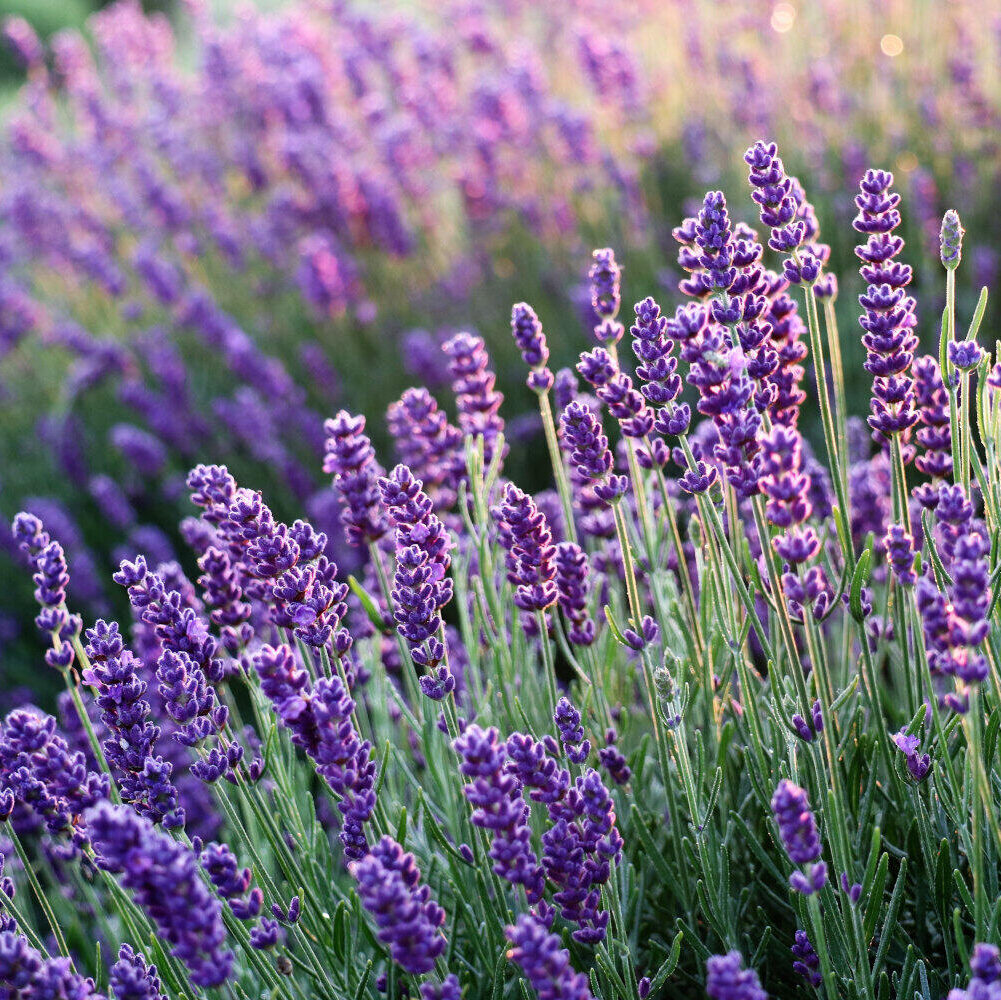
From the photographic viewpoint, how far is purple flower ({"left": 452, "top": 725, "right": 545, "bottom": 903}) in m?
1.31

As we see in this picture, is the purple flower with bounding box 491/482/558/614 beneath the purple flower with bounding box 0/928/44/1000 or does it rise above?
above

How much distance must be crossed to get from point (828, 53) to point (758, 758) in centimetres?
632

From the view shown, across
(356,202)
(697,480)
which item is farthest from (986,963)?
(356,202)

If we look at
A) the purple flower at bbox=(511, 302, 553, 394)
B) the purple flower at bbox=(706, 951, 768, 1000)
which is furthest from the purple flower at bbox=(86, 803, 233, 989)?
the purple flower at bbox=(511, 302, 553, 394)

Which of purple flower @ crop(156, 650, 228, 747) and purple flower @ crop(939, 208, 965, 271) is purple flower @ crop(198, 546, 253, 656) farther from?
purple flower @ crop(939, 208, 965, 271)

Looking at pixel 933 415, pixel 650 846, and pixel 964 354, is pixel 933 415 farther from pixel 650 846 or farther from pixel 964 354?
pixel 650 846

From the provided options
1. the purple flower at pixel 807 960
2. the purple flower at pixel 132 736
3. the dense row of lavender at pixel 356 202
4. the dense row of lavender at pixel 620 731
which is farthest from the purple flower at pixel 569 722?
the dense row of lavender at pixel 356 202

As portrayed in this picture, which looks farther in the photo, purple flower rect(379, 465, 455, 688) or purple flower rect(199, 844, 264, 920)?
purple flower rect(379, 465, 455, 688)

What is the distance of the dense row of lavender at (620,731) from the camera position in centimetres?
136

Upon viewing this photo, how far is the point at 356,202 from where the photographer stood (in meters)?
Result: 6.14

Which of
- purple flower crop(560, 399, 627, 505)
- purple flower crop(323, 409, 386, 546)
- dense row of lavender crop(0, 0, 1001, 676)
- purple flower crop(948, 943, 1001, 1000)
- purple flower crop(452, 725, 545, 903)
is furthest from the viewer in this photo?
dense row of lavender crop(0, 0, 1001, 676)

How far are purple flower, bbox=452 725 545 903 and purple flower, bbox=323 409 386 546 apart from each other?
640 mm

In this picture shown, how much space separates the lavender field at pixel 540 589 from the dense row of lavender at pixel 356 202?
0.04 meters

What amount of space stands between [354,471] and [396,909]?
2.81ft
